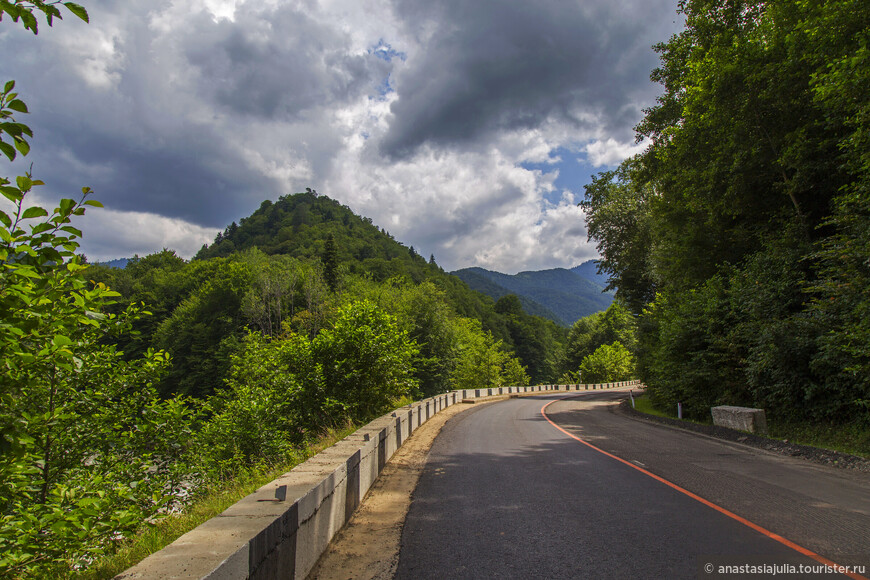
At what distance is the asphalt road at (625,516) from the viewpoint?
411cm

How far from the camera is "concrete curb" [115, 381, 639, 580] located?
2611 mm

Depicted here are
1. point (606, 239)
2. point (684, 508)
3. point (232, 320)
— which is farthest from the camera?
point (232, 320)

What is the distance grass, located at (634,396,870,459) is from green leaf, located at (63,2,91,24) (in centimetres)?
1305

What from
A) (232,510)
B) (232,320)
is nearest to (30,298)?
(232,510)

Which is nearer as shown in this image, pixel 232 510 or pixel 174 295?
pixel 232 510

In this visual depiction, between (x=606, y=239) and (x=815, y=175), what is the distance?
1762 centimetres

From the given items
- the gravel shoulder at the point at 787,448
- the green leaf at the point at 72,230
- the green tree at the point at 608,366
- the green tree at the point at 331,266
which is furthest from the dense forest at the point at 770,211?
the green tree at the point at 331,266

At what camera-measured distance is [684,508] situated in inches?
222

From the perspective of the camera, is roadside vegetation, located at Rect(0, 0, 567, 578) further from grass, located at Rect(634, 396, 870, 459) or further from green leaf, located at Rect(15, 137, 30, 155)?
grass, located at Rect(634, 396, 870, 459)

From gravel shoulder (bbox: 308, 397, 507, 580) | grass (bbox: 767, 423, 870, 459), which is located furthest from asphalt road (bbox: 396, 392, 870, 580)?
grass (bbox: 767, 423, 870, 459)

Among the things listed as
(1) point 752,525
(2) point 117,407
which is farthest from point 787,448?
(2) point 117,407

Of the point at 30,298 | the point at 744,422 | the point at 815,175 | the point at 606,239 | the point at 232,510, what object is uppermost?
the point at 606,239

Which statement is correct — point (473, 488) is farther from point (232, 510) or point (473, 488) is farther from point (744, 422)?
point (744, 422)

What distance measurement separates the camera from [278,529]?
3.39 m
